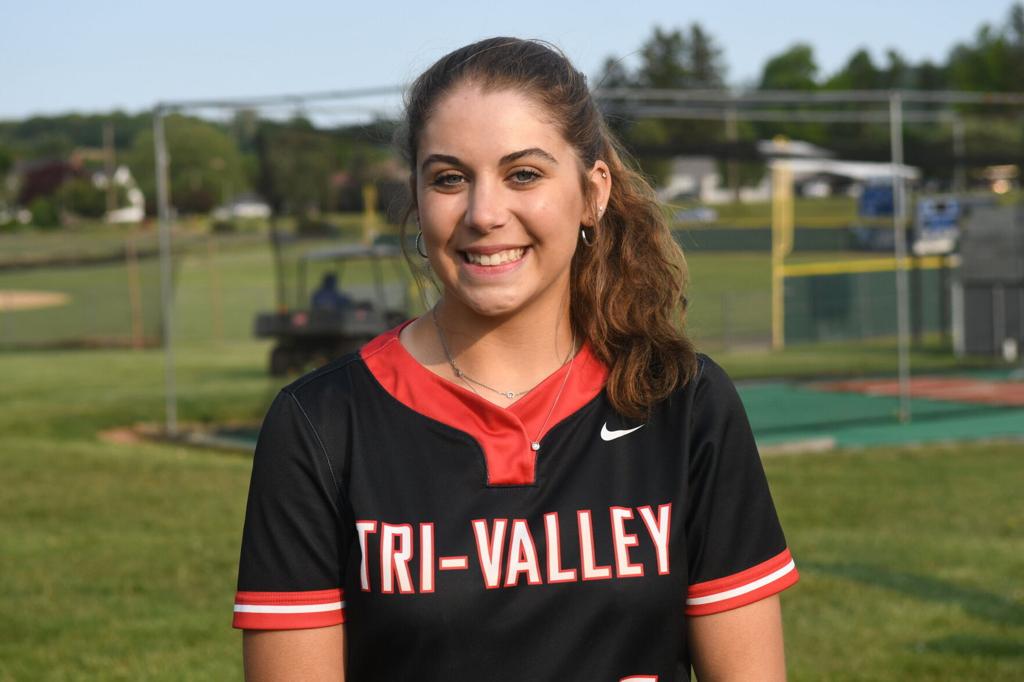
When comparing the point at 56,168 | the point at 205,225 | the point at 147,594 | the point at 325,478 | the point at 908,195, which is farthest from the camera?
the point at 56,168

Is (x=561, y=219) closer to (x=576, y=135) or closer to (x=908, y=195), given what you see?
(x=576, y=135)

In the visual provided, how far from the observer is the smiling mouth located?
2.07 metres

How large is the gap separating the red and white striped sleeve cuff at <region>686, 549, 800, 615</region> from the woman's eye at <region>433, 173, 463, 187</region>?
688 millimetres

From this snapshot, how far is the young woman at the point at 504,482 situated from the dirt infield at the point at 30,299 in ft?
128

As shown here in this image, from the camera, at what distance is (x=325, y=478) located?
6.63 ft

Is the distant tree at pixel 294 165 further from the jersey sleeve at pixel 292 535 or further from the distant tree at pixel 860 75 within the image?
the distant tree at pixel 860 75

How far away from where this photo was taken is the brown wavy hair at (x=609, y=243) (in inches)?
82.7

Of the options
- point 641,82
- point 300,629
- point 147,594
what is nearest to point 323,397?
point 300,629

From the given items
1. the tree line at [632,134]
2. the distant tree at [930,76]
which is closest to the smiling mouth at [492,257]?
the tree line at [632,134]

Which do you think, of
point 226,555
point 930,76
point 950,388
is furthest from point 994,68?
point 226,555

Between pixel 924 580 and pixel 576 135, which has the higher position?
pixel 576 135

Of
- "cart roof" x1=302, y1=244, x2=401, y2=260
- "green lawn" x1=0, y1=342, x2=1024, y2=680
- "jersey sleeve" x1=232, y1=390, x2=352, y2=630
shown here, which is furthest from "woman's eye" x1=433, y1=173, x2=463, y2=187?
"cart roof" x1=302, y1=244, x2=401, y2=260

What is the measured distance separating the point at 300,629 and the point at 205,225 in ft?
210

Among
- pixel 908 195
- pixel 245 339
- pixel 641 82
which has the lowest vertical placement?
pixel 245 339
